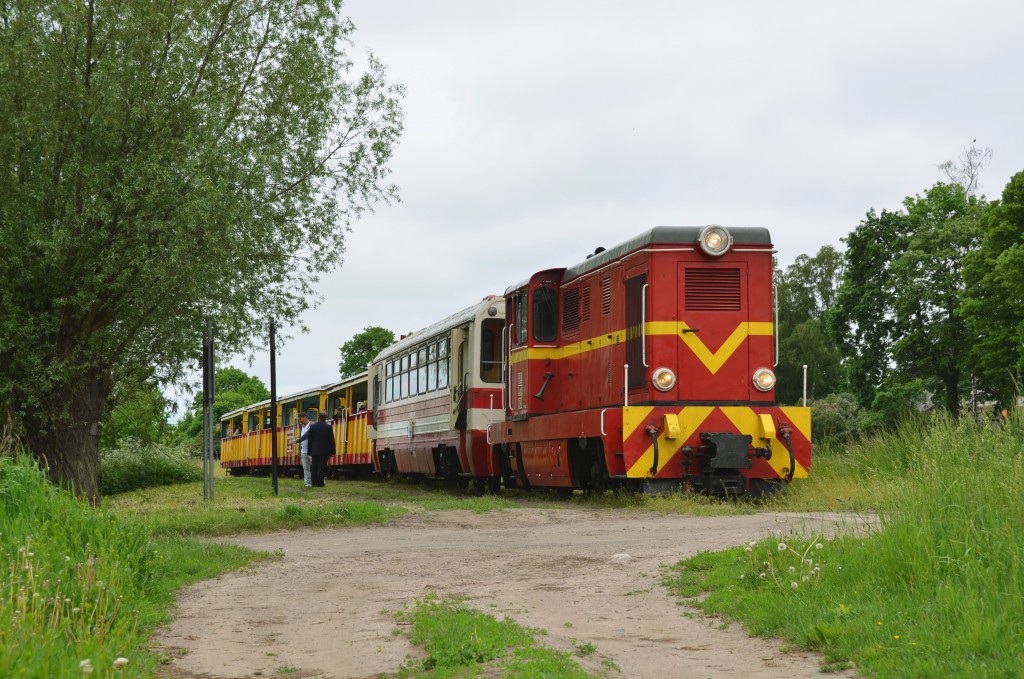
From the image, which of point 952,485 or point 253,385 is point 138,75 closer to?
point 952,485

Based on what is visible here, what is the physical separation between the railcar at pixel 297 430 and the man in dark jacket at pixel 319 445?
2.14 meters

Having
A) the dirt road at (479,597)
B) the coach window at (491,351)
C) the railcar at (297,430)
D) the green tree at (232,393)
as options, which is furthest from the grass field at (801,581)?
the green tree at (232,393)

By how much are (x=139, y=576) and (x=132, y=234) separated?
33.3 ft

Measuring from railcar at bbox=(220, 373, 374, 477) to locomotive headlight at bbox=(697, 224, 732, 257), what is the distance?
1425cm

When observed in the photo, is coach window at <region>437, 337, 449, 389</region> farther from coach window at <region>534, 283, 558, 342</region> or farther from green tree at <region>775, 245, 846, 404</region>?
green tree at <region>775, 245, 846, 404</region>

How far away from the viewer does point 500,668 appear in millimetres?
6605

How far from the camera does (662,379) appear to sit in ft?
55.6

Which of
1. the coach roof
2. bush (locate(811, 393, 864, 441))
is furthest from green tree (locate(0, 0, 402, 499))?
bush (locate(811, 393, 864, 441))

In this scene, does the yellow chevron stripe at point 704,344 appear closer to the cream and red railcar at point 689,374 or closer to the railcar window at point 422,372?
the cream and red railcar at point 689,374

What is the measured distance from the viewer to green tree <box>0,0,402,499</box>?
1858 cm

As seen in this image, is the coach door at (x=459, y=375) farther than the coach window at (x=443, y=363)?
No

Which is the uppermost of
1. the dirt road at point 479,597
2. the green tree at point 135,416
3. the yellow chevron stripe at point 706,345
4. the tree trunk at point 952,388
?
the tree trunk at point 952,388

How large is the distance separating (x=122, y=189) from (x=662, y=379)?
8724 millimetres

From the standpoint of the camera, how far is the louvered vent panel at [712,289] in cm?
1723
